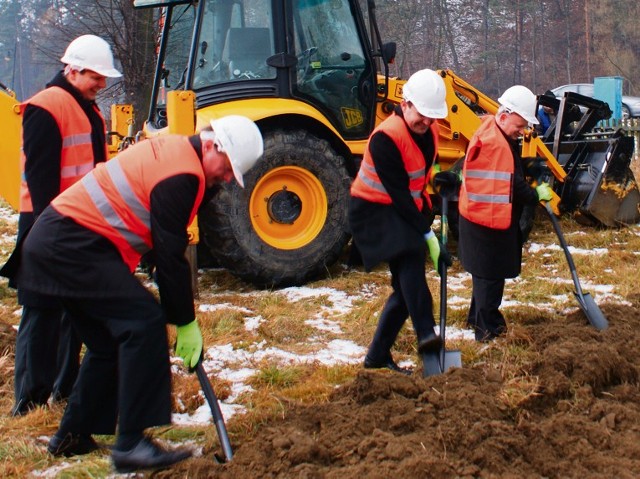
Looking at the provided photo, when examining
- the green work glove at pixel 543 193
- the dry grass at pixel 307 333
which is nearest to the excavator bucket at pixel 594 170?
the dry grass at pixel 307 333

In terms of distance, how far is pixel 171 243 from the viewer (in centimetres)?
301

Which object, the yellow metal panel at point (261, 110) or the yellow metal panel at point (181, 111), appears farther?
the yellow metal panel at point (261, 110)

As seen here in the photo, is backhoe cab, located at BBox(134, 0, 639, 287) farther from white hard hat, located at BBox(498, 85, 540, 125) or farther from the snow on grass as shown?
white hard hat, located at BBox(498, 85, 540, 125)

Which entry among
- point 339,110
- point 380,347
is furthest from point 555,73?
point 380,347

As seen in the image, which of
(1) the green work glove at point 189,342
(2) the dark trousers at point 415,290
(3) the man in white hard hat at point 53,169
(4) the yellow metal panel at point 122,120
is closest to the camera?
(1) the green work glove at point 189,342

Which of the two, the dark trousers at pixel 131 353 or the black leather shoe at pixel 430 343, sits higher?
the dark trousers at pixel 131 353

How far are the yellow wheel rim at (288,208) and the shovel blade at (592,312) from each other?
8.03 feet

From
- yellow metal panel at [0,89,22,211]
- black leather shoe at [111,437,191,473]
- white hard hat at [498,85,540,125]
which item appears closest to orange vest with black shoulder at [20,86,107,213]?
black leather shoe at [111,437,191,473]

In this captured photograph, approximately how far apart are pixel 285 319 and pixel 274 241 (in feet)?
4.22

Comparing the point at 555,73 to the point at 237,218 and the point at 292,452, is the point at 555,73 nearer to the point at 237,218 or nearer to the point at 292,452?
the point at 237,218

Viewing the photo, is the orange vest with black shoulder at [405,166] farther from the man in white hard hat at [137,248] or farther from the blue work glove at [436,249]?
the man in white hard hat at [137,248]

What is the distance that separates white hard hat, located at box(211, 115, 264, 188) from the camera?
304 centimetres

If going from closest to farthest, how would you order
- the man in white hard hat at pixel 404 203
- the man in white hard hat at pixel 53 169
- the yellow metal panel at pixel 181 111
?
1. the man in white hard hat at pixel 53 169
2. the man in white hard hat at pixel 404 203
3. the yellow metal panel at pixel 181 111

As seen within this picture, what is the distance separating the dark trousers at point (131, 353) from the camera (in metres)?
3.07
